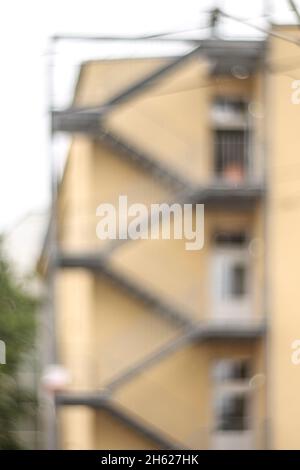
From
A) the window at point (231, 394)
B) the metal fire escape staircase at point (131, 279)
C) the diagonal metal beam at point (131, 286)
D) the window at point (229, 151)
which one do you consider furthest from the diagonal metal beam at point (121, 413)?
the window at point (229, 151)

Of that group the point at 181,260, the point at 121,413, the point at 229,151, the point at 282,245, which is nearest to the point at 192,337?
the point at 181,260

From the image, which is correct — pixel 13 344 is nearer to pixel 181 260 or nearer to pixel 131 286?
pixel 131 286

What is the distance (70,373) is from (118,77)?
8.65 ft

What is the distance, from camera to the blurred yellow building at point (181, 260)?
312 inches

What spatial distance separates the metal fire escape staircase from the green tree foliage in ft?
13.8

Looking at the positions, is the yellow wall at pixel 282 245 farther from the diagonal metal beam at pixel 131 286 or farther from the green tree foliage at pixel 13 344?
the green tree foliage at pixel 13 344

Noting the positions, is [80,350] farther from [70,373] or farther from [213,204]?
[213,204]

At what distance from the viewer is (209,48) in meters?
7.88

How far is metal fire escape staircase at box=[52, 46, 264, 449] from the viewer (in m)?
7.87

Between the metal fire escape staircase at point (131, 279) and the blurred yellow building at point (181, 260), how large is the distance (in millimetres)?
12

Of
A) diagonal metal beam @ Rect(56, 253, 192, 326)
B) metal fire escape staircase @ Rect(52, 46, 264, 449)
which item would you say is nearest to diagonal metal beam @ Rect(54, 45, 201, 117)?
metal fire escape staircase @ Rect(52, 46, 264, 449)

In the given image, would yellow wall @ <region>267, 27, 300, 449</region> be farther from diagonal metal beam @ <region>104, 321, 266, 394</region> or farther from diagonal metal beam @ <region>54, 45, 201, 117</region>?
diagonal metal beam @ <region>54, 45, 201, 117</region>

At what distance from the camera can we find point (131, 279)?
818 cm
